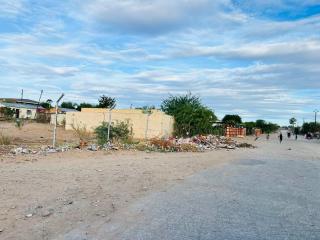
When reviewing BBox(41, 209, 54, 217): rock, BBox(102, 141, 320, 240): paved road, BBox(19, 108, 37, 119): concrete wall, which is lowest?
BBox(41, 209, 54, 217): rock

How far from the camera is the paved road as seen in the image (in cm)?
725

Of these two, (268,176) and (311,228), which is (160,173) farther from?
(311,228)

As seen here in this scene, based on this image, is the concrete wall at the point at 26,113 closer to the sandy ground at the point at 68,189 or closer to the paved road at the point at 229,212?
the sandy ground at the point at 68,189

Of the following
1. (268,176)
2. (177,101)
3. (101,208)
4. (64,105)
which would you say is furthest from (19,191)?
(64,105)

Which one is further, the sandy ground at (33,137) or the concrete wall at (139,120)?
the concrete wall at (139,120)

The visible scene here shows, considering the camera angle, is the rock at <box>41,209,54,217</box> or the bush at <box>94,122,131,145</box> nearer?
the rock at <box>41,209,54,217</box>

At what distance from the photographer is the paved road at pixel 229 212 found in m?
7.25

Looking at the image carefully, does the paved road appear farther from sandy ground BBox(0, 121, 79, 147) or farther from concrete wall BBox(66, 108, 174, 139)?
concrete wall BBox(66, 108, 174, 139)

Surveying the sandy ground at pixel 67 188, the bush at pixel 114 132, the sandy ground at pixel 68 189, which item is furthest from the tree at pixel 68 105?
the sandy ground at pixel 68 189

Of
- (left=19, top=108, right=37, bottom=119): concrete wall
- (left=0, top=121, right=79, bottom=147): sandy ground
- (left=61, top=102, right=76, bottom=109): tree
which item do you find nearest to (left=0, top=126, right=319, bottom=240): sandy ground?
(left=0, top=121, right=79, bottom=147): sandy ground

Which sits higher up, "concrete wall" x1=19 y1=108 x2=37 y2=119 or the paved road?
"concrete wall" x1=19 y1=108 x2=37 y2=119

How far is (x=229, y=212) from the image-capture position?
9.02 metres

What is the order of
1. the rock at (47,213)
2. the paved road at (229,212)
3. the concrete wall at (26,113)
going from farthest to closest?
the concrete wall at (26,113), the rock at (47,213), the paved road at (229,212)

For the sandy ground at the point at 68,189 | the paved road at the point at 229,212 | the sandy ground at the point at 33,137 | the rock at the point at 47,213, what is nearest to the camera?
the paved road at the point at 229,212
